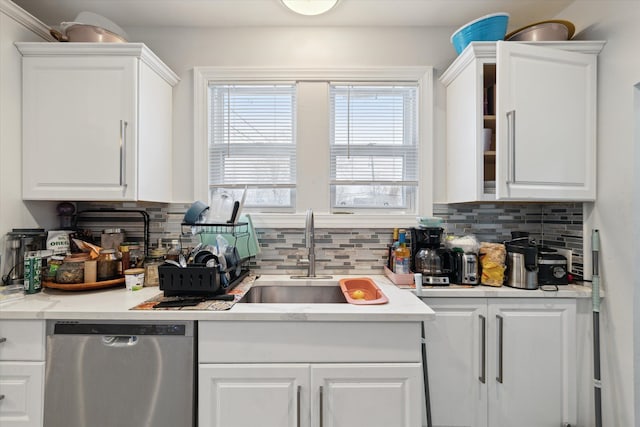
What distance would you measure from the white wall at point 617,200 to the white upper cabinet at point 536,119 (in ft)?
0.19

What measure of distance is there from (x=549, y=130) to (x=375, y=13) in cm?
123

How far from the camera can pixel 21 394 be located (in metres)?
1.27

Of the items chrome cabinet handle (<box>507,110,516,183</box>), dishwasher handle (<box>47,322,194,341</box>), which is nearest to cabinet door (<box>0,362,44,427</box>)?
dishwasher handle (<box>47,322,194,341</box>)

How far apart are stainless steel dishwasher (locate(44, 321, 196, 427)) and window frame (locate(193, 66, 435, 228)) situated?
0.92 meters

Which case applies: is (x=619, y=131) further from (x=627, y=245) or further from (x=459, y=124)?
(x=459, y=124)

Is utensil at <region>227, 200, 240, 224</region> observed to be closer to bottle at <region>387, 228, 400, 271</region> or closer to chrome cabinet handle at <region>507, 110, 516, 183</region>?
bottle at <region>387, 228, 400, 271</region>

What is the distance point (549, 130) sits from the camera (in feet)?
5.33

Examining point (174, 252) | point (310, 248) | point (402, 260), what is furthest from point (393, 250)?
point (174, 252)

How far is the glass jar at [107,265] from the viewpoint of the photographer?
5.43 ft

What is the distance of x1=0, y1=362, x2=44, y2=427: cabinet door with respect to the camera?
1.26 metres

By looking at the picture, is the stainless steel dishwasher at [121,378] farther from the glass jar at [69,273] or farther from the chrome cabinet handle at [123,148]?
the chrome cabinet handle at [123,148]

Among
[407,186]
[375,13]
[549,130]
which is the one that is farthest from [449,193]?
[375,13]

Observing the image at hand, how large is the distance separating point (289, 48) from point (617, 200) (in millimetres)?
2071

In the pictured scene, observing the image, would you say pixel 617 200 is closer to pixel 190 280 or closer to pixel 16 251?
pixel 190 280
